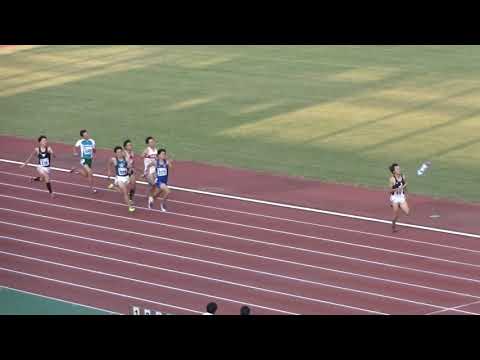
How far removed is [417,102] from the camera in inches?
1046

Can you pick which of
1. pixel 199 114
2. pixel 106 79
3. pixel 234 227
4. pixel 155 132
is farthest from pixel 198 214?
pixel 106 79

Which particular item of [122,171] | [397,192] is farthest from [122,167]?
[397,192]

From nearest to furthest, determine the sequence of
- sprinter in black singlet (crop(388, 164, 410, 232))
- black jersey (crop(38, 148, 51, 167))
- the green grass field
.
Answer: sprinter in black singlet (crop(388, 164, 410, 232)) < black jersey (crop(38, 148, 51, 167)) < the green grass field

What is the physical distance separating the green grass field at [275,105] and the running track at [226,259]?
2.94m

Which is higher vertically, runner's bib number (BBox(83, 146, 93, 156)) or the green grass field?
the green grass field

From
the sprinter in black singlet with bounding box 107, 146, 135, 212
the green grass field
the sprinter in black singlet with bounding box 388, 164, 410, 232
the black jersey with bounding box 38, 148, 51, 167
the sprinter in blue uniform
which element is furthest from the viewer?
the green grass field

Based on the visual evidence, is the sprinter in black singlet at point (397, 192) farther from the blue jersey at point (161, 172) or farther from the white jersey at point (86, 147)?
the white jersey at point (86, 147)

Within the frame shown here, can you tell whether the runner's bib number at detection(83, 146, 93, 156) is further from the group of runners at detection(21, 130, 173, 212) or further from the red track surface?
the red track surface

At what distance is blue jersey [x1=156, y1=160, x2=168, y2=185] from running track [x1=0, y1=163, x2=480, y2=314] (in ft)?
1.95

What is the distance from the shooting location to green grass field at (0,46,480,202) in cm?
2178

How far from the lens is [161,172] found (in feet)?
59.8

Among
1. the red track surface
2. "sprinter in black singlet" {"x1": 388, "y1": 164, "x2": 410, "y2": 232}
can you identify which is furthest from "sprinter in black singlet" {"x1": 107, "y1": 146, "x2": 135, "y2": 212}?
"sprinter in black singlet" {"x1": 388, "y1": 164, "x2": 410, "y2": 232}

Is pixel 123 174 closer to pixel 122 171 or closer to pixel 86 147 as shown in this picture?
pixel 122 171
